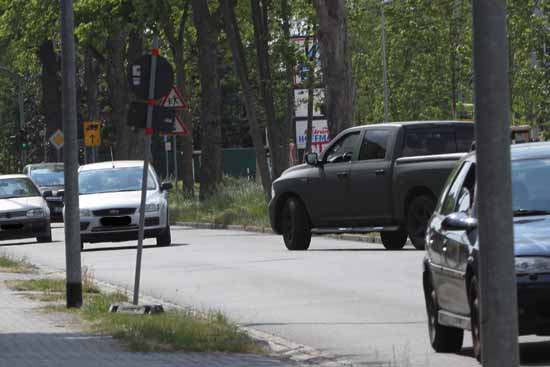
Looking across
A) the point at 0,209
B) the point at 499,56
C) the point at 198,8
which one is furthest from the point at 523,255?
the point at 198,8

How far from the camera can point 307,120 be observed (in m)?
50.6

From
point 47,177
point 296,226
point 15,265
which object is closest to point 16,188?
point 15,265

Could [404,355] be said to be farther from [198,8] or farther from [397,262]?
[198,8]

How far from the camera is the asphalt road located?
1220cm

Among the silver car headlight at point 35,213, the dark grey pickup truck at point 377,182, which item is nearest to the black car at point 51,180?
the silver car headlight at point 35,213

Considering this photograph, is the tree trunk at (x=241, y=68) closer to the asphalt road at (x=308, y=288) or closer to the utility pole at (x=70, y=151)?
the asphalt road at (x=308, y=288)

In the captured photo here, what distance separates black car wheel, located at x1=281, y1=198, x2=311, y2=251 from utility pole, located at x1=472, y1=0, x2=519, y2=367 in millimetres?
19736

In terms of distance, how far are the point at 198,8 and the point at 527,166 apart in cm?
3609

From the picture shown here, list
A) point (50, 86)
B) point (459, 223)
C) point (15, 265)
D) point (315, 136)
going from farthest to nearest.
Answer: point (50, 86), point (315, 136), point (15, 265), point (459, 223)

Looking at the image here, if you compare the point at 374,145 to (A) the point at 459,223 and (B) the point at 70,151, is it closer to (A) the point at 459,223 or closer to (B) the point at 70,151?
(B) the point at 70,151

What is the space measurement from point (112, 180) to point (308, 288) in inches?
518

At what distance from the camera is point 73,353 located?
37.1 feet

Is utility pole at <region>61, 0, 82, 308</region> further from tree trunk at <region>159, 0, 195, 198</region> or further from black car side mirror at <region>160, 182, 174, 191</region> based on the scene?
tree trunk at <region>159, 0, 195, 198</region>

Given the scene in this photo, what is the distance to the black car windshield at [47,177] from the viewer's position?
164 ft
